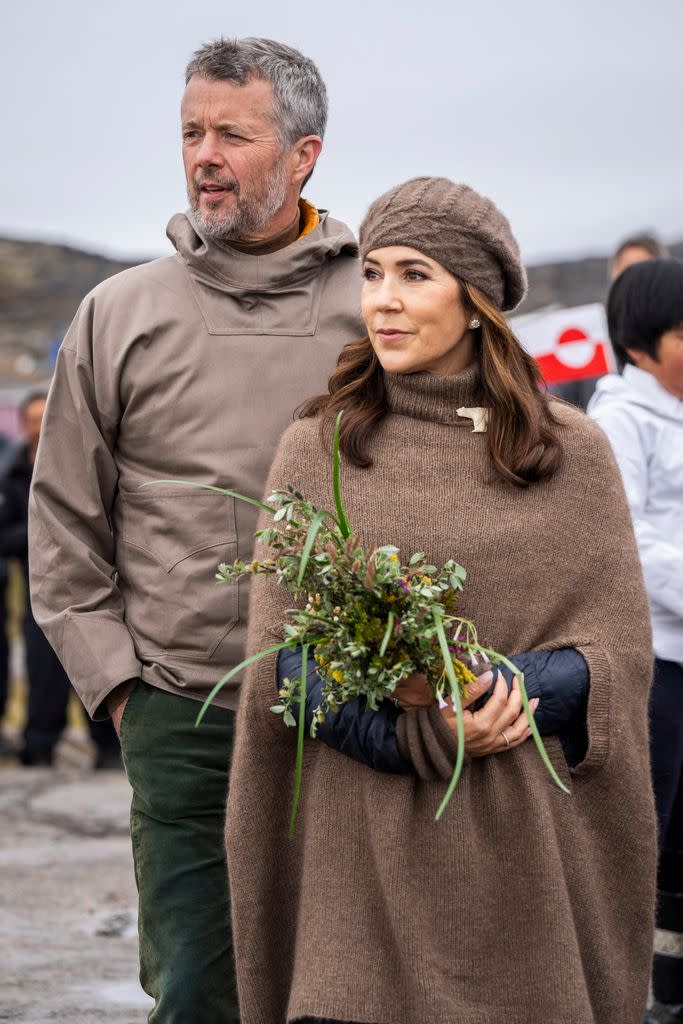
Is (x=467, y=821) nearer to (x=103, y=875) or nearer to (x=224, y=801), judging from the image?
(x=224, y=801)

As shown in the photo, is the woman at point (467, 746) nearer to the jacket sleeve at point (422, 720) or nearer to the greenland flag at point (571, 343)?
the jacket sleeve at point (422, 720)

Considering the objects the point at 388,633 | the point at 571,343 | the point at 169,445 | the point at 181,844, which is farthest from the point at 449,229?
the point at 571,343

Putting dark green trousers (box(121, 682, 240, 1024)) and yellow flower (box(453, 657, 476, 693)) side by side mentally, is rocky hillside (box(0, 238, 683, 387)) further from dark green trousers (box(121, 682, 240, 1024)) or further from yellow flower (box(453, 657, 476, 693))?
yellow flower (box(453, 657, 476, 693))

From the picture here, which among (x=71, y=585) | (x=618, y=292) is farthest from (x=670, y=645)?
(x=71, y=585)

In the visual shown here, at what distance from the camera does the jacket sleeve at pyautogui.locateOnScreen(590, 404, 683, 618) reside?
14.9ft

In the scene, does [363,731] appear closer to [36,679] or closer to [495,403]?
[495,403]

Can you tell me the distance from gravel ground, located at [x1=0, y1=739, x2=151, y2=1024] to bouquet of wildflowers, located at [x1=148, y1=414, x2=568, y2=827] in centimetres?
260

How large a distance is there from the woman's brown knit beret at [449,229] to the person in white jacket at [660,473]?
129cm

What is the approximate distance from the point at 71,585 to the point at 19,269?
13423 millimetres

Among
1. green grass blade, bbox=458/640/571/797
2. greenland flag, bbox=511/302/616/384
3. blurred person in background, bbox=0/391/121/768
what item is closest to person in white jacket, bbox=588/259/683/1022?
green grass blade, bbox=458/640/571/797

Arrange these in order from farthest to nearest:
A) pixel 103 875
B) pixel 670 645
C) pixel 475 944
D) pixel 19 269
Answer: pixel 19 269 → pixel 103 875 → pixel 670 645 → pixel 475 944

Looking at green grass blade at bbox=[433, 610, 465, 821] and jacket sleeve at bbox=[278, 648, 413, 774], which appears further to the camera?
jacket sleeve at bbox=[278, 648, 413, 774]

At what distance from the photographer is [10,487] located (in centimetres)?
969

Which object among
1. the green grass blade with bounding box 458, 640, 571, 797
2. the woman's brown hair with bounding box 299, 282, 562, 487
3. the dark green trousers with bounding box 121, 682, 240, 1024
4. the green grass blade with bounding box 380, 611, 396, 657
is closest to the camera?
the green grass blade with bounding box 380, 611, 396, 657
